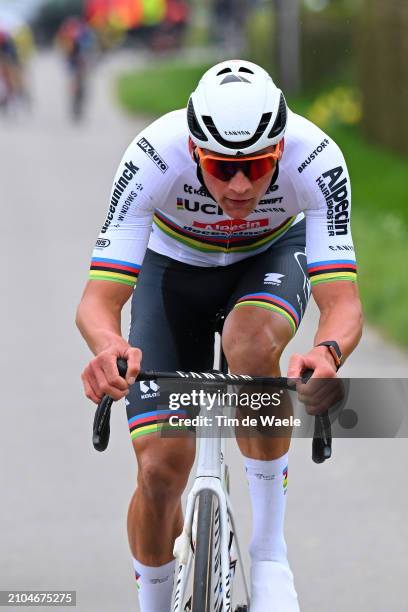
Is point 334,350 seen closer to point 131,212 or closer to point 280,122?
point 280,122

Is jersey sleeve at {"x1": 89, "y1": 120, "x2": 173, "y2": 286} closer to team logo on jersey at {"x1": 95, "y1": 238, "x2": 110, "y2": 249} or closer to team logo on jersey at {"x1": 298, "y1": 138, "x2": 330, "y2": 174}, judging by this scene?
team logo on jersey at {"x1": 95, "y1": 238, "x2": 110, "y2": 249}

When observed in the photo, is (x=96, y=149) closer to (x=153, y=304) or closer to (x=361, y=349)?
(x=361, y=349)

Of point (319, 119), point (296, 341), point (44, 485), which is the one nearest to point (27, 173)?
point (319, 119)

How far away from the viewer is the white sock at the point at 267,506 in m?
4.89

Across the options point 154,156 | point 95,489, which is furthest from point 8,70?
point 154,156

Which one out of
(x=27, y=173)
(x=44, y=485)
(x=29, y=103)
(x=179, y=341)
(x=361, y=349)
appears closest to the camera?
(x=179, y=341)

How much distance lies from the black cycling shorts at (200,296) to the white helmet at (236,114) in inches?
28.1

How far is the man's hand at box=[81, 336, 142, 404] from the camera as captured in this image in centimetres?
394

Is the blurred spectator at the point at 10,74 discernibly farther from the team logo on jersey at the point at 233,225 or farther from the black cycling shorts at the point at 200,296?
the team logo on jersey at the point at 233,225

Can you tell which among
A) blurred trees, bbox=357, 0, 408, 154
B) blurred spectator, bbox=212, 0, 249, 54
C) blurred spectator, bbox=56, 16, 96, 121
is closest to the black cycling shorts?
blurred trees, bbox=357, 0, 408, 154

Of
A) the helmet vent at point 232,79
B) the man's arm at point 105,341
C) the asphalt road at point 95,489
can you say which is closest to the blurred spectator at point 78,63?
the asphalt road at point 95,489

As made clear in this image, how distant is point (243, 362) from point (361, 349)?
576cm

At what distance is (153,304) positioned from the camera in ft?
16.8

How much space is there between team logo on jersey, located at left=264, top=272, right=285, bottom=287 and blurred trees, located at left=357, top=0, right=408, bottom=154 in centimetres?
1264
